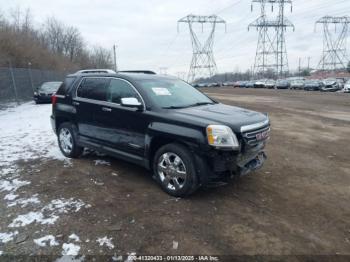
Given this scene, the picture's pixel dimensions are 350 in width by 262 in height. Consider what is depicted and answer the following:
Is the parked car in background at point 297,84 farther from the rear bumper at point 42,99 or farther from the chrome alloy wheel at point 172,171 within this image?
the chrome alloy wheel at point 172,171

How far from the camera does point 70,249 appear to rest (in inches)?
126

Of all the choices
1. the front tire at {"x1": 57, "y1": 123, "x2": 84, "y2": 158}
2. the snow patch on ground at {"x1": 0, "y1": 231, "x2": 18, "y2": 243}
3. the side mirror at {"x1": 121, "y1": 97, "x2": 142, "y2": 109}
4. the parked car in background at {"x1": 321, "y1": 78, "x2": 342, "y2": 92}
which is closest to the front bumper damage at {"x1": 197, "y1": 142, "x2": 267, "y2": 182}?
the side mirror at {"x1": 121, "y1": 97, "x2": 142, "y2": 109}

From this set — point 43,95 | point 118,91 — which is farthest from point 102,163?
point 43,95

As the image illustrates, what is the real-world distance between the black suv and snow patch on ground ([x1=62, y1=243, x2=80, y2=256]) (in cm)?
164

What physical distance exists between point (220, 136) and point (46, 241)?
242 cm

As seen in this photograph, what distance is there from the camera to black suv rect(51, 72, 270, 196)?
410 centimetres

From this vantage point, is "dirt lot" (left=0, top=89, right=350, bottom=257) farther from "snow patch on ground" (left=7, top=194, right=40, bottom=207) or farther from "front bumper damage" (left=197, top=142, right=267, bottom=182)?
"front bumper damage" (left=197, top=142, right=267, bottom=182)

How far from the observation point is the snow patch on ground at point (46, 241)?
3286 millimetres

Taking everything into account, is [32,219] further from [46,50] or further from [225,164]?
[46,50]

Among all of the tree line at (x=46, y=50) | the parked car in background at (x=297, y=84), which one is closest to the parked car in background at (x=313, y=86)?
the parked car in background at (x=297, y=84)

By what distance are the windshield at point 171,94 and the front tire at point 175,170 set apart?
799mm

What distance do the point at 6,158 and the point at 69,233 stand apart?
3.84 meters

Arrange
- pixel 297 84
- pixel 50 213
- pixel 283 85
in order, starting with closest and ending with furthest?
pixel 50 213 < pixel 297 84 < pixel 283 85

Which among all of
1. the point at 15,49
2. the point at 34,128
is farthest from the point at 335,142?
the point at 15,49
